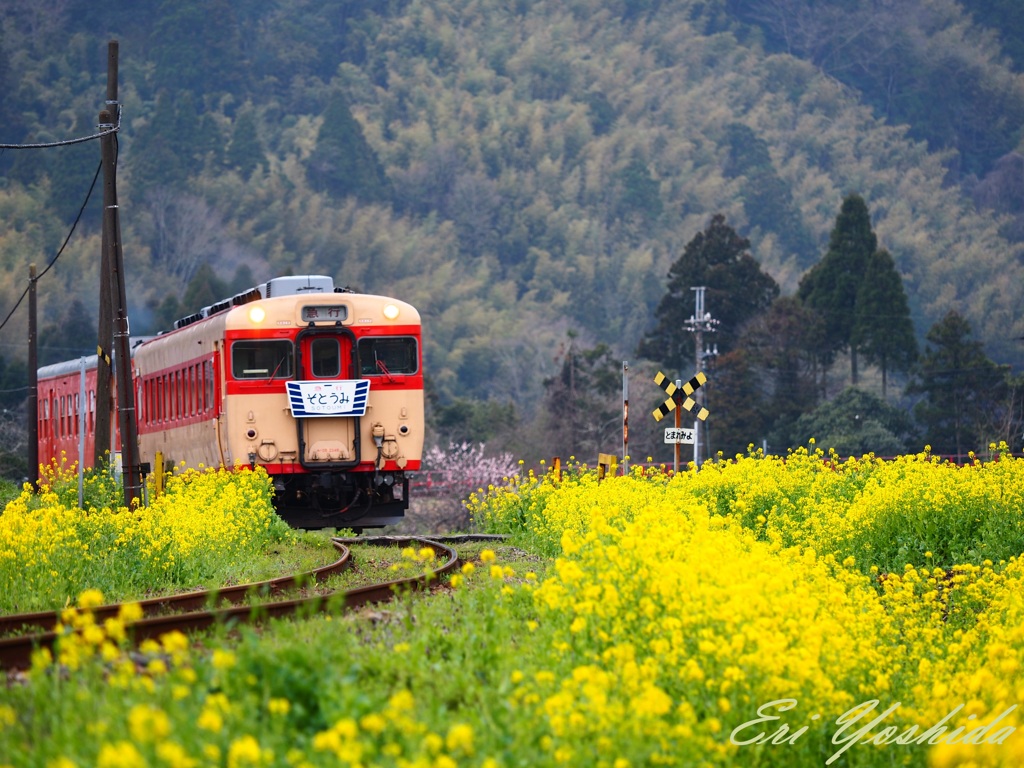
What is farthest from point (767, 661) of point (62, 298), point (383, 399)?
point (62, 298)

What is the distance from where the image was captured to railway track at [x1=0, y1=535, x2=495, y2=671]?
8.16 meters

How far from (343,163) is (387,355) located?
354ft

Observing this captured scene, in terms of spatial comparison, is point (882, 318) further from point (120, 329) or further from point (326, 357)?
point (120, 329)

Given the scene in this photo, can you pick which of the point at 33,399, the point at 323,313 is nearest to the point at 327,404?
the point at 323,313

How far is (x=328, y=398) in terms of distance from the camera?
19.1 meters

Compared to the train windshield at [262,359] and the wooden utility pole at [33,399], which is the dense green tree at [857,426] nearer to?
the wooden utility pole at [33,399]

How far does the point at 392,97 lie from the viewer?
497ft

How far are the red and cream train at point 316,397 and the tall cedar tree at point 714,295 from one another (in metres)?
45.1

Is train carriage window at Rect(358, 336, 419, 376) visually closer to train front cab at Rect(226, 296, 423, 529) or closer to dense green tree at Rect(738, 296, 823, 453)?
train front cab at Rect(226, 296, 423, 529)

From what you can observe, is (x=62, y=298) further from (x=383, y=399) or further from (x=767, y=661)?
(x=767, y=661)

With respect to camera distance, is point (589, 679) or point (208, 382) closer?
point (589, 679)

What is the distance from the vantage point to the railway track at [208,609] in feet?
26.8

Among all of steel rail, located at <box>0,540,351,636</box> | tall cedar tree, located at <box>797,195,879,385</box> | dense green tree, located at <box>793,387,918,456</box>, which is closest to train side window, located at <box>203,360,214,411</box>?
steel rail, located at <box>0,540,351,636</box>

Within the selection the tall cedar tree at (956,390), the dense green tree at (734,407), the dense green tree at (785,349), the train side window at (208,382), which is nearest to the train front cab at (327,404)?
the train side window at (208,382)
